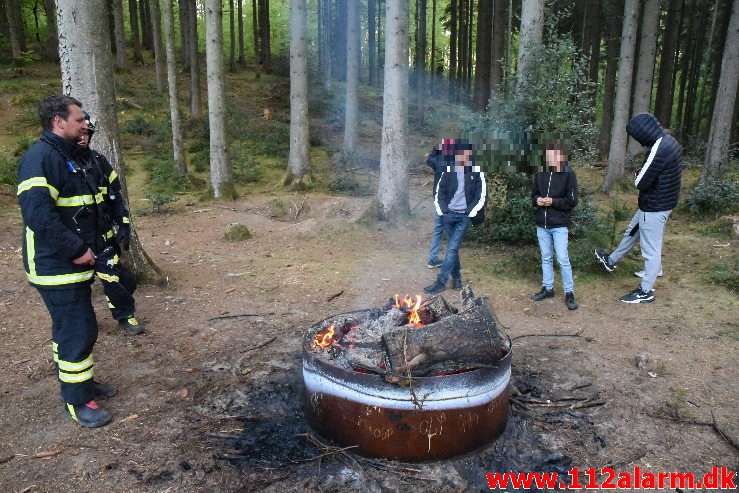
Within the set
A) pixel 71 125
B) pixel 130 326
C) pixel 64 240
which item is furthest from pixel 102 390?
pixel 71 125

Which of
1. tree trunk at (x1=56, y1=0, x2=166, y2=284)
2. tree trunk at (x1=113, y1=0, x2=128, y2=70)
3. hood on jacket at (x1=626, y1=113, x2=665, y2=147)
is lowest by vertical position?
hood on jacket at (x1=626, y1=113, x2=665, y2=147)

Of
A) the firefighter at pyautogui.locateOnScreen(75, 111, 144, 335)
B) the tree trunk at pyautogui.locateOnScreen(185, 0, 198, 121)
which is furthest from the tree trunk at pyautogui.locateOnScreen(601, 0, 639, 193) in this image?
the tree trunk at pyautogui.locateOnScreen(185, 0, 198, 121)

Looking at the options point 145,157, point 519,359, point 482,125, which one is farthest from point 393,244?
point 145,157

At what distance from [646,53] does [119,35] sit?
2300 cm

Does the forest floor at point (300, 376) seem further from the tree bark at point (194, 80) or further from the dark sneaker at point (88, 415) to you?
the tree bark at point (194, 80)

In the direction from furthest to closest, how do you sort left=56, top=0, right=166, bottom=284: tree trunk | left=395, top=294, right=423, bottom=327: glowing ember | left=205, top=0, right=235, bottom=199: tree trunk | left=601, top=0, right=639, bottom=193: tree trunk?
left=601, top=0, right=639, bottom=193: tree trunk, left=205, top=0, right=235, bottom=199: tree trunk, left=56, top=0, right=166, bottom=284: tree trunk, left=395, top=294, right=423, bottom=327: glowing ember

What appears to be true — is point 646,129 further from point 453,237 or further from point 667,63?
point 667,63

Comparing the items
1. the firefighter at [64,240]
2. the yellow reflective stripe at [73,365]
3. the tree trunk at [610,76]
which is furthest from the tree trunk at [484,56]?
the yellow reflective stripe at [73,365]

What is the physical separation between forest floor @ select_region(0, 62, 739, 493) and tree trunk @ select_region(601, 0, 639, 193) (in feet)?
18.3

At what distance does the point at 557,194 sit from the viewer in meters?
6.32

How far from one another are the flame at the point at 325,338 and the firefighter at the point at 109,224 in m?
1.72

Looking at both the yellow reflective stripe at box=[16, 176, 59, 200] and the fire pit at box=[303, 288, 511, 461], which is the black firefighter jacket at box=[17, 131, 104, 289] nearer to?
the yellow reflective stripe at box=[16, 176, 59, 200]

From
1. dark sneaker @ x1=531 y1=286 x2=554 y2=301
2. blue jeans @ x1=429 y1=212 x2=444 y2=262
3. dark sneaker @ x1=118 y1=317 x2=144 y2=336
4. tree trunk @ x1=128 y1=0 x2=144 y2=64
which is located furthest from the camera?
tree trunk @ x1=128 y1=0 x2=144 y2=64

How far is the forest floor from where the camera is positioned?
360 cm
